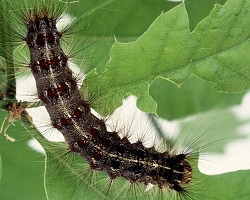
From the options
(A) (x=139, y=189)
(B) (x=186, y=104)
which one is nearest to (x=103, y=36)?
(B) (x=186, y=104)

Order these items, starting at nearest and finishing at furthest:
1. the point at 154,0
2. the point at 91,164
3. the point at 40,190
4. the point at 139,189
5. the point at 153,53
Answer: the point at 153,53 < the point at 91,164 < the point at 139,189 < the point at 154,0 < the point at 40,190

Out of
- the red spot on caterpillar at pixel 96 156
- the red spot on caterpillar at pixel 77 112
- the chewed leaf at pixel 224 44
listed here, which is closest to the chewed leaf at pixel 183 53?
the chewed leaf at pixel 224 44

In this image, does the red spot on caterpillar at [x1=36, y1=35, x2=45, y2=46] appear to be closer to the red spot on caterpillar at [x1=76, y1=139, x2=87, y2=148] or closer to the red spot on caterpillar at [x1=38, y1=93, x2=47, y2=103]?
the red spot on caterpillar at [x1=38, y1=93, x2=47, y2=103]

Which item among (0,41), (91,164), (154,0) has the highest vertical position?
(154,0)

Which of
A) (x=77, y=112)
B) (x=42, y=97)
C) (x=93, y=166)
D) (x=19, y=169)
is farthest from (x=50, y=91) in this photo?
(x=19, y=169)

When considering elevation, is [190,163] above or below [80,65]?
→ below

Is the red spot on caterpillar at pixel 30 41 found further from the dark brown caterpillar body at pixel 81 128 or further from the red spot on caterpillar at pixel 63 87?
the red spot on caterpillar at pixel 63 87

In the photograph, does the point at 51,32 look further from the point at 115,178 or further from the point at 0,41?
the point at 115,178

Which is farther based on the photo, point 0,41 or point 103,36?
point 103,36

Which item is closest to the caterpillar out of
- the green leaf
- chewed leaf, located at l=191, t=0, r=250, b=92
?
chewed leaf, located at l=191, t=0, r=250, b=92
